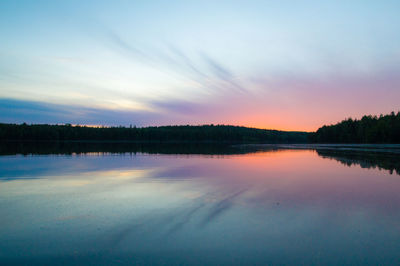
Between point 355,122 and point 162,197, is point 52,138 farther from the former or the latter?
point 162,197

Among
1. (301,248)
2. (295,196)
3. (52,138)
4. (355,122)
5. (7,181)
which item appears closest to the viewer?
(301,248)

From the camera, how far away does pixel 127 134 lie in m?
157

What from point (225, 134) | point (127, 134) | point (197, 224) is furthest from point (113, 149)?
point (225, 134)

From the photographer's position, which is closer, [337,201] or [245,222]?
[245,222]

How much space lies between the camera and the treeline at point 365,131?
7719 centimetres

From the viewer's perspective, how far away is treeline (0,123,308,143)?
435 feet

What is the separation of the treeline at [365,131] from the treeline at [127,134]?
45.2 m

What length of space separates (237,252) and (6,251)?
16.5 ft

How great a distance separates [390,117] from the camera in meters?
85.1

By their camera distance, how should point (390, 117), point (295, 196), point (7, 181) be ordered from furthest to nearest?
point (390, 117) < point (7, 181) < point (295, 196)

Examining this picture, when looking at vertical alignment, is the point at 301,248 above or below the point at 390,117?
below

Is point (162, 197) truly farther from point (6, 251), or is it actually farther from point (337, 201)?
point (337, 201)

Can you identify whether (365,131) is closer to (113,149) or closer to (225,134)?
(113,149)

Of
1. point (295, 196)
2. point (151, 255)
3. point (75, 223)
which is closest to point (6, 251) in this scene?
point (75, 223)
